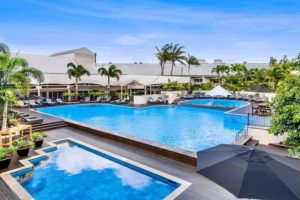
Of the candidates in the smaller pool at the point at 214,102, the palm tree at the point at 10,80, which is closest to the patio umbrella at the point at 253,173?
the palm tree at the point at 10,80

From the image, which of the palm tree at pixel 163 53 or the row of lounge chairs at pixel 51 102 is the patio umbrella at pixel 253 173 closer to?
the row of lounge chairs at pixel 51 102

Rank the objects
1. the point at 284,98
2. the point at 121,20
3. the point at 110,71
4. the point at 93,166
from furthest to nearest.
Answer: the point at 110,71 → the point at 121,20 → the point at 93,166 → the point at 284,98

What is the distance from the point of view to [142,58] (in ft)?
190

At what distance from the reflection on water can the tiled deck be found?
2.15 ft

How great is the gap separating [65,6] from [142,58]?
4495 cm

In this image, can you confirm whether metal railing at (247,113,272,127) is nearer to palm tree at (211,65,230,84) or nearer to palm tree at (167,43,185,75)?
palm tree at (167,43,185,75)

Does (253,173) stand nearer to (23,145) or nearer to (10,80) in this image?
(23,145)

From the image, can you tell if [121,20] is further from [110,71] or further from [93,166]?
[93,166]

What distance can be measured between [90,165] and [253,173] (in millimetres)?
6488

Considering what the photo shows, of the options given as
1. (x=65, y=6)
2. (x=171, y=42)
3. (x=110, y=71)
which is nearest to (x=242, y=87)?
(x=171, y=42)

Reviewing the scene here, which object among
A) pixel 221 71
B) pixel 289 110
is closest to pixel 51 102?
pixel 289 110

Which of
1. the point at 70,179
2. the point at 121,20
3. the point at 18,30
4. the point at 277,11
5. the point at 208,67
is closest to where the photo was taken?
the point at 70,179

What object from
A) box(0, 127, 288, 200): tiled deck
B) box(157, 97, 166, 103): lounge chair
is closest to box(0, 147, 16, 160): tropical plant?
box(0, 127, 288, 200): tiled deck

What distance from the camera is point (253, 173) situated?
3.89 meters
